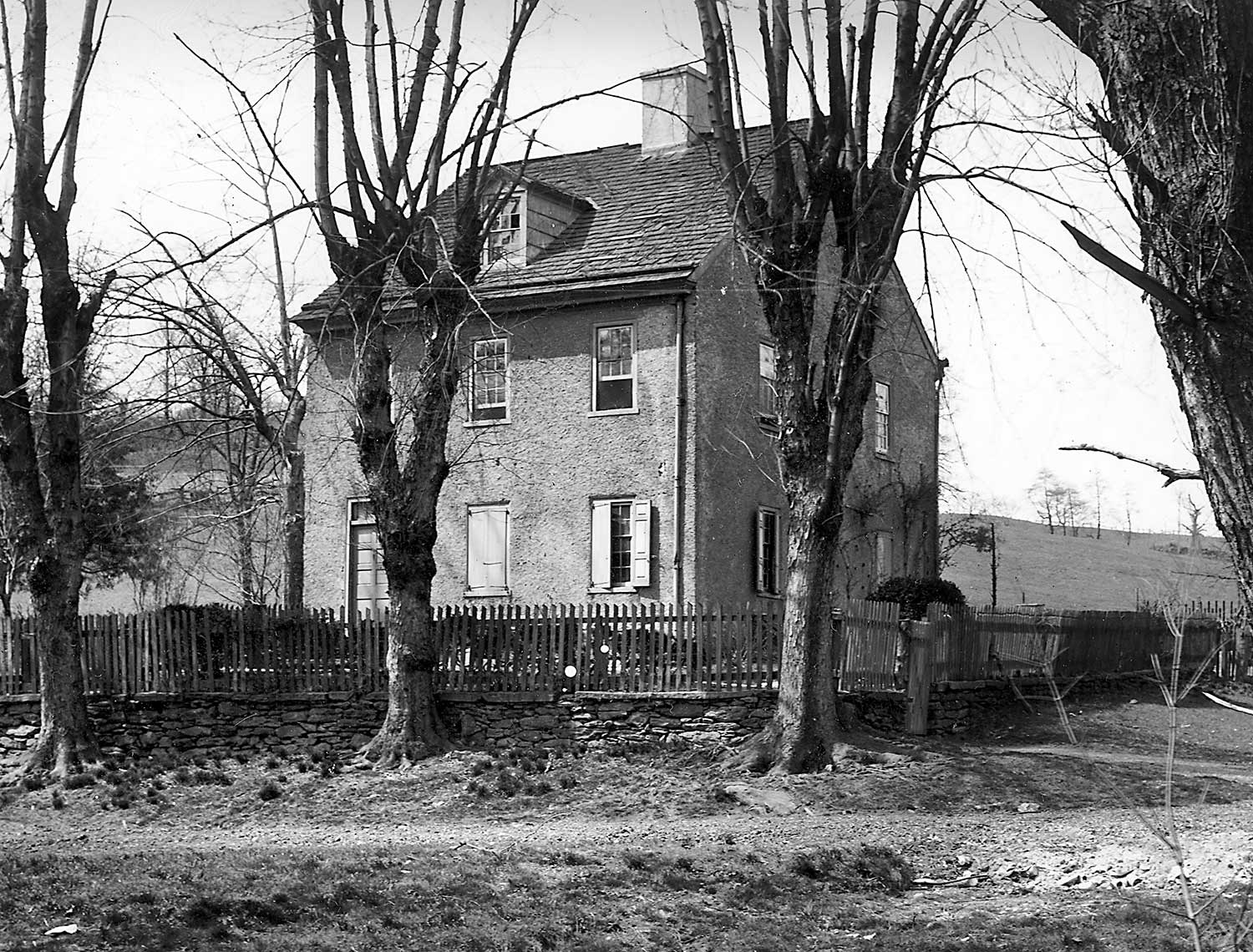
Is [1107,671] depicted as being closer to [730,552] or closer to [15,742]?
[730,552]

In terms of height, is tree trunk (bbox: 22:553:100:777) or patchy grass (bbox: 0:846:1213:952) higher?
tree trunk (bbox: 22:553:100:777)

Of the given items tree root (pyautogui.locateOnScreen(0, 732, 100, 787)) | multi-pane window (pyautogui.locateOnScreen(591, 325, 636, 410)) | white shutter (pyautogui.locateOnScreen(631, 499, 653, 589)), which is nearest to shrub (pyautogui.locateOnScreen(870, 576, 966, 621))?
white shutter (pyautogui.locateOnScreen(631, 499, 653, 589))

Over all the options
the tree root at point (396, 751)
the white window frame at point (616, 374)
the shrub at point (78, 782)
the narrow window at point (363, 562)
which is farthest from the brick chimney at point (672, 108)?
the shrub at point (78, 782)

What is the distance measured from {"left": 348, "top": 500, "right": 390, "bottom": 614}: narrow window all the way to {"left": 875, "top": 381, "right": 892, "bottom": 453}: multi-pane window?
10.3m

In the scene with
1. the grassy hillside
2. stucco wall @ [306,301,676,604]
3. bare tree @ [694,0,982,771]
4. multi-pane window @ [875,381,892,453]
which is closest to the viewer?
bare tree @ [694,0,982,771]

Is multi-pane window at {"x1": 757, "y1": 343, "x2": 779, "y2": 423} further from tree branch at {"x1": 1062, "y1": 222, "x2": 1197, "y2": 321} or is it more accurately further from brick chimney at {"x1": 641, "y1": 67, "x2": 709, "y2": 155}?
tree branch at {"x1": 1062, "y1": 222, "x2": 1197, "y2": 321}

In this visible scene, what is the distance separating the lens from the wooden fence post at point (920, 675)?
64.4 ft

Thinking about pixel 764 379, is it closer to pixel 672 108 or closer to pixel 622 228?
pixel 622 228

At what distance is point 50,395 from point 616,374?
34.2 feet

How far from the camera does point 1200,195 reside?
17.5 ft

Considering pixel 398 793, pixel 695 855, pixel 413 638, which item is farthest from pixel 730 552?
pixel 695 855

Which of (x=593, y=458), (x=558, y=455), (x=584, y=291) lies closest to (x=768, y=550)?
(x=593, y=458)

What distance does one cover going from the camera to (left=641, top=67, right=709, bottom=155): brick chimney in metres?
29.9

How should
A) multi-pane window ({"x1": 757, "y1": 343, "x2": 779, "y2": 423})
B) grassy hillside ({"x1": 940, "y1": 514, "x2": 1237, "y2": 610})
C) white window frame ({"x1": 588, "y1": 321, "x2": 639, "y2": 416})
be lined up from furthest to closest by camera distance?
grassy hillside ({"x1": 940, "y1": 514, "x2": 1237, "y2": 610}) < multi-pane window ({"x1": 757, "y1": 343, "x2": 779, "y2": 423}) < white window frame ({"x1": 588, "y1": 321, "x2": 639, "y2": 416})
